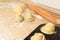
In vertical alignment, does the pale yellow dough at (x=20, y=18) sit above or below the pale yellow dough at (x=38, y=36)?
above

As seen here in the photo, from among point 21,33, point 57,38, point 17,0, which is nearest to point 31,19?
point 21,33

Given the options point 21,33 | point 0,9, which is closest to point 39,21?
point 21,33

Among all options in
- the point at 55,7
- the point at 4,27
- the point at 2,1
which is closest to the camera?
the point at 4,27

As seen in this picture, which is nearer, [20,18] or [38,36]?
[38,36]

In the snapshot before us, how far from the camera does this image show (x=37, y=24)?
842mm

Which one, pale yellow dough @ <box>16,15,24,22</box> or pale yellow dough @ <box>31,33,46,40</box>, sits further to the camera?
pale yellow dough @ <box>16,15,24,22</box>

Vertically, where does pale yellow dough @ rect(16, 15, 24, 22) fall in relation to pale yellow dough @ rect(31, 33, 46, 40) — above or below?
above

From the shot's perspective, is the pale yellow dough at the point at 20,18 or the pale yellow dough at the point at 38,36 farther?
the pale yellow dough at the point at 20,18

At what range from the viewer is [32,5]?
1.00m

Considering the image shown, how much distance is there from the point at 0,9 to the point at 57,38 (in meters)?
0.56

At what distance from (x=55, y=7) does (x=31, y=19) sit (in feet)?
0.74

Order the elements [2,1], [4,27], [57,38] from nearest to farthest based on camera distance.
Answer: [57,38] → [4,27] → [2,1]

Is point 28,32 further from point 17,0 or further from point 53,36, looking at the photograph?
point 17,0

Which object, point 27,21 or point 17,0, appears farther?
point 17,0
